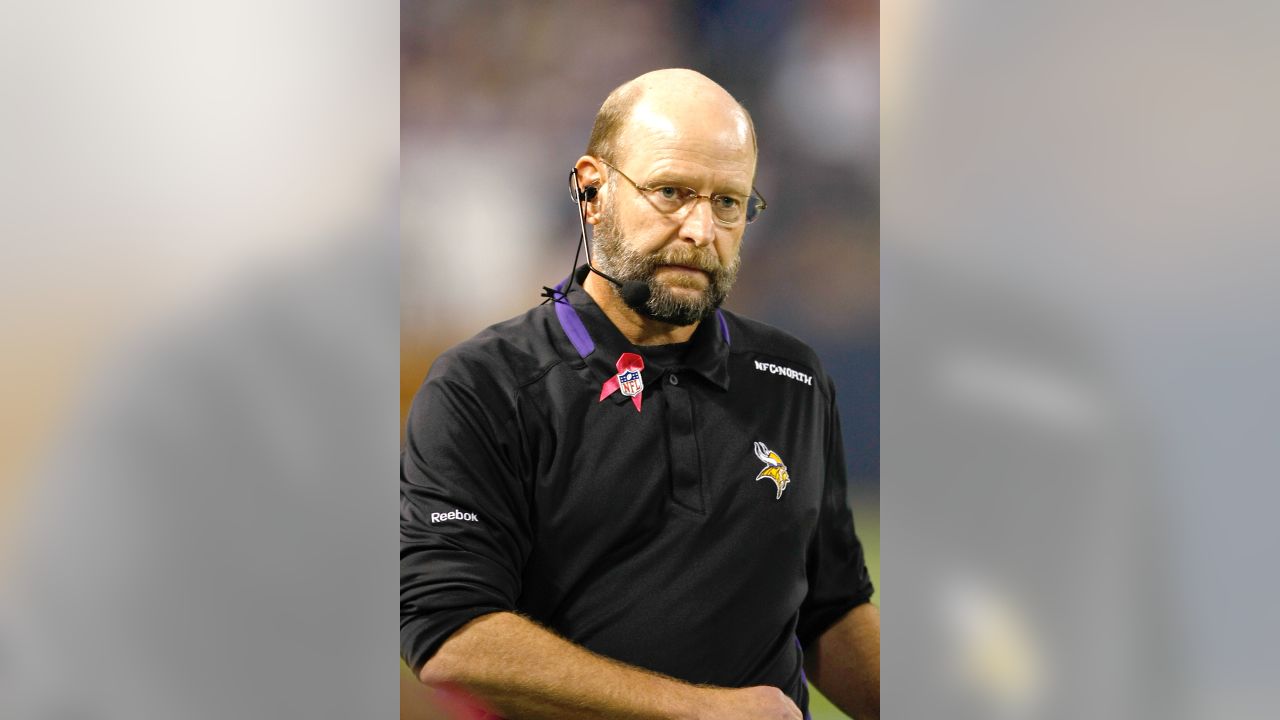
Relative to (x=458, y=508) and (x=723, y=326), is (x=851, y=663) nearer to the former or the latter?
(x=723, y=326)

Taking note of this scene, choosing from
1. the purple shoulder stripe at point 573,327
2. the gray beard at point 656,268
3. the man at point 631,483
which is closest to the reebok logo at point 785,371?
the man at point 631,483

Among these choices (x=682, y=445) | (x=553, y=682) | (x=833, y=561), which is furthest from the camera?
(x=833, y=561)

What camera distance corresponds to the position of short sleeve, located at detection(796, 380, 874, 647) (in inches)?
72.2

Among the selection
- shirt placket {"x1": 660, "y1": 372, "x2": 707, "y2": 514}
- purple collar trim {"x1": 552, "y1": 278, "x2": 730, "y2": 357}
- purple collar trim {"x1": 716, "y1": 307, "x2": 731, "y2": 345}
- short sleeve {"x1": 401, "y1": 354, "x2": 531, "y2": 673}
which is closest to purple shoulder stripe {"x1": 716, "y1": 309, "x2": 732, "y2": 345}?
purple collar trim {"x1": 716, "y1": 307, "x2": 731, "y2": 345}

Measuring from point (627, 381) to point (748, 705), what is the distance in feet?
1.68

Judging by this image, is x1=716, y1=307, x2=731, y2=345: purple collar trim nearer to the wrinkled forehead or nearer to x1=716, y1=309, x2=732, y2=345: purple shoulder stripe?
x1=716, y1=309, x2=732, y2=345: purple shoulder stripe

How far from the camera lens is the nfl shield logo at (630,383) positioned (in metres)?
1.74

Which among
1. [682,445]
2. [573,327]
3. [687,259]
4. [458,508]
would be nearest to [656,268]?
[687,259]

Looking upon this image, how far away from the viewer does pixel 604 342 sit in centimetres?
174

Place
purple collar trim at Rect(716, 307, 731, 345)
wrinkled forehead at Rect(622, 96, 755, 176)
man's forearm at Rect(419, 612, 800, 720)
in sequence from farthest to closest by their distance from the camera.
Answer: purple collar trim at Rect(716, 307, 731, 345) → wrinkled forehead at Rect(622, 96, 755, 176) → man's forearm at Rect(419, 612, 800, 720)

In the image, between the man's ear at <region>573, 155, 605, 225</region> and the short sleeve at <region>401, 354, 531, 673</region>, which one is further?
the man's ear at <region>573, 155, 605, 225</region>
